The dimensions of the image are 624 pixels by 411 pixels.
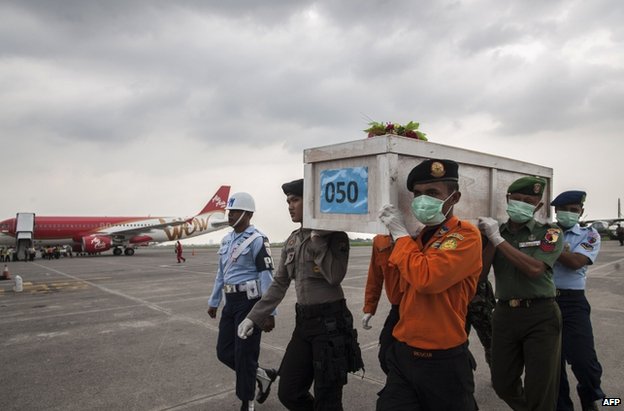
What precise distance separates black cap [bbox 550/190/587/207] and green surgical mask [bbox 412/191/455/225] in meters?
2.24

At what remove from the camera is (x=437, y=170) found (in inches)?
88.2

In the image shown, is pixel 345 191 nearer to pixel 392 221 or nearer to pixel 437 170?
pixel 392 221

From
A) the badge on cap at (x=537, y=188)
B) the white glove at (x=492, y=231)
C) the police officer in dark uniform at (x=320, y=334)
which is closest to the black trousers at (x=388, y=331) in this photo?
the police officer in dark uniform at (x=320, y=334)

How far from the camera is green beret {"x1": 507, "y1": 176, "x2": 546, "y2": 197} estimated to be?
9.79ft

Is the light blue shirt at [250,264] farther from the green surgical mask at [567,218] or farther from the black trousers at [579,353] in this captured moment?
the green surgical mask at [567,218]

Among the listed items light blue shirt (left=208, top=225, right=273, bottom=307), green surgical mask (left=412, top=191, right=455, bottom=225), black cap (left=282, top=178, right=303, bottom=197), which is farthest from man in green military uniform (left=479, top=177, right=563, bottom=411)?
light blue shirt (left=208, top=225, right=273, bottom=307)

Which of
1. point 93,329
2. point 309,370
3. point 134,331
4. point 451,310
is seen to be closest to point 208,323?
point 134,331

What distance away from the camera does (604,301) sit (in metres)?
8.70

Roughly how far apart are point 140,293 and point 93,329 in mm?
4270

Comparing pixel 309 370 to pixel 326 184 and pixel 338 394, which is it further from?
pixel 326 184

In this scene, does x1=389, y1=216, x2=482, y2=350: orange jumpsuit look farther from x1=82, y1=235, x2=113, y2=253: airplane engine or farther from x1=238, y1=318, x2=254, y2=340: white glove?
x1=82, y1=235, x2=113, y2=253: airplane engine

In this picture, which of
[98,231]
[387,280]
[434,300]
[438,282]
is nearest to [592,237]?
[387,280]

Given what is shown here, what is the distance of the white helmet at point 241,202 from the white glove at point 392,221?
7.36ft

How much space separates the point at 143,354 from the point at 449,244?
4.76 m
